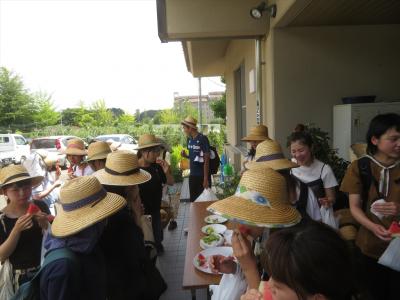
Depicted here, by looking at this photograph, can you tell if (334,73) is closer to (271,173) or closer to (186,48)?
(271,173)

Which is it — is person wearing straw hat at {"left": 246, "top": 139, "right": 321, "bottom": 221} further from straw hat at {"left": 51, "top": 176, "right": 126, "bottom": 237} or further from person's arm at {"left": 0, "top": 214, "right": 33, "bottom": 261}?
person's arm at {"left": 0, "top": 214, "right": 33, "bottom": 261}

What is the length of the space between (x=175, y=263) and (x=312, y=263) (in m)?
3.76

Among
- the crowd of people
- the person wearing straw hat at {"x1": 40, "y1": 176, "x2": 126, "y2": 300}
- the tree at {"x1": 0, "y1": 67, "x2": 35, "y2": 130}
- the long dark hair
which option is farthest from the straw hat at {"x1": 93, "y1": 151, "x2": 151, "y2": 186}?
the tree at {"x1": 0, "y1": 67, "x2": 35, "y2": 130}

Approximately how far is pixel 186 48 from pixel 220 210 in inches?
321

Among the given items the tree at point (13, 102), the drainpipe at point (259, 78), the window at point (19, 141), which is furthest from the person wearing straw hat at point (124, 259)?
the tree at point (13, 102)

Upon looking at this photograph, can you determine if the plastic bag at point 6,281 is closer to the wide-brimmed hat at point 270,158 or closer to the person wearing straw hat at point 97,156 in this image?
the person wearing straw hat at point 97,156

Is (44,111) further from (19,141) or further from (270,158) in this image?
(270,158)

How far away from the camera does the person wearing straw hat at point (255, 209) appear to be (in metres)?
1.57

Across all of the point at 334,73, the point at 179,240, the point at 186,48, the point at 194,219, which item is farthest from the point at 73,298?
the point at 186,48

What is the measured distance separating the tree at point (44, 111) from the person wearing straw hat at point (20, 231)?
36.6m

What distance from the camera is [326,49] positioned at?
4680 millimetres

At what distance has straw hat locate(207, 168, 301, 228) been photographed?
5.18 feet

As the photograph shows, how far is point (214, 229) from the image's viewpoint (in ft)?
9.65

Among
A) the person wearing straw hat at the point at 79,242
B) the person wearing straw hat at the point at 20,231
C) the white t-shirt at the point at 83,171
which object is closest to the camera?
the person wearing straw hat at the point at 79,242
